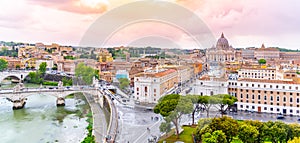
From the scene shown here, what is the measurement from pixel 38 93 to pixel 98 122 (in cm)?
423

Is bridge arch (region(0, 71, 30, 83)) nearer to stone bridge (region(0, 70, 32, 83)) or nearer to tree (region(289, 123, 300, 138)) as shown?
stone bridge (region(0, 70, 32, 83))

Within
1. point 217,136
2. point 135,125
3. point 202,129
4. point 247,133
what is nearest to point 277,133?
point 247,133

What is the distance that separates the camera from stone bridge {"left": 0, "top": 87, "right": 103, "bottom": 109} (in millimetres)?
11750

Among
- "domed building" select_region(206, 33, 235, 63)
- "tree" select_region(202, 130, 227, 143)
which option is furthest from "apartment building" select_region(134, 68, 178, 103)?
"domed building" select_region(206, 33, 235, 63)

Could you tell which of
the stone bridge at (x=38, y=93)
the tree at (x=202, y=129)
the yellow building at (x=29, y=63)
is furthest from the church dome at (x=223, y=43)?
the tree at (x=202, y=129)

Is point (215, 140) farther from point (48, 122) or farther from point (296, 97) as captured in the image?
point (48, 122)

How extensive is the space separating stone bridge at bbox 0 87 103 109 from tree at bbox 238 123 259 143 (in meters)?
7.04

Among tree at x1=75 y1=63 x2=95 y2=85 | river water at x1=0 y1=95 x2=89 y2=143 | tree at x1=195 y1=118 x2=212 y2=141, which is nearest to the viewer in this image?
tree at x1=195 y1=118 x2=212 y2=141

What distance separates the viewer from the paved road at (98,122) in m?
7.60

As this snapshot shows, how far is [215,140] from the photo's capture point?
5.50 m

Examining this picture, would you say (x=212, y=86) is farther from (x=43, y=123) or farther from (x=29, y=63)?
(x=29, y=63)

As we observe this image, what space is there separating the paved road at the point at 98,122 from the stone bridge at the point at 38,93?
1.16 ft

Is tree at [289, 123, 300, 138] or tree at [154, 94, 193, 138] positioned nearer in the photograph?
tree at [289, 123, 300, 138]

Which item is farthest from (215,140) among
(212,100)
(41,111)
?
(41,111)
